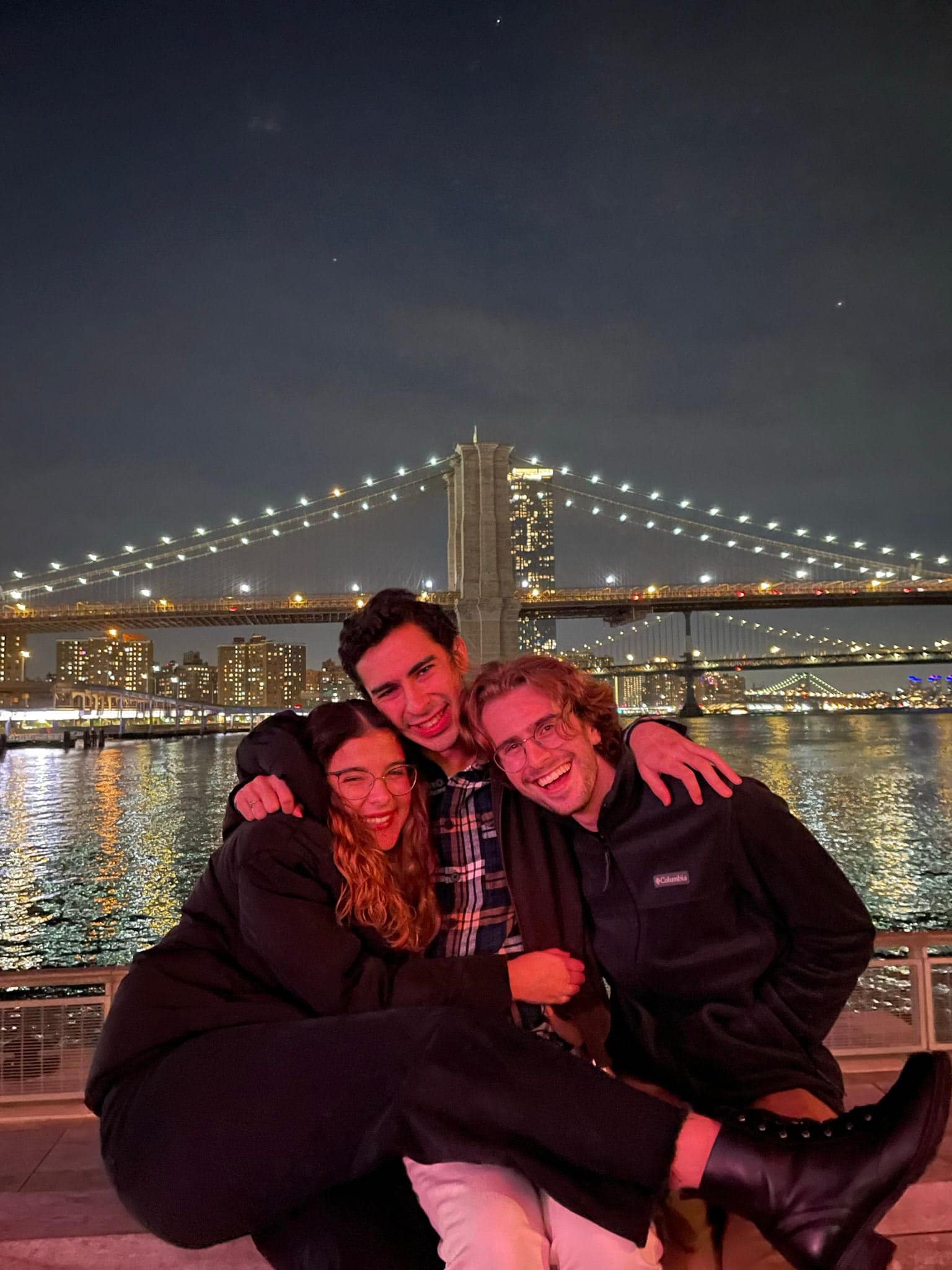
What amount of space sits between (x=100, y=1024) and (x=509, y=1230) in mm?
1623

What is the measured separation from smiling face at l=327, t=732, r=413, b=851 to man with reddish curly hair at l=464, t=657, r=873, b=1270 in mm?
224

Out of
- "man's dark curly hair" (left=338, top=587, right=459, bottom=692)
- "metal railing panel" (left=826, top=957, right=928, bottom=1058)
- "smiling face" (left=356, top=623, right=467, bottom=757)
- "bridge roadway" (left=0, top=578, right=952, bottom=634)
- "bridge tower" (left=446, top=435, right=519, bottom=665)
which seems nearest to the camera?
"smiling face" (left=356, top=623, right=467, bottom=757)

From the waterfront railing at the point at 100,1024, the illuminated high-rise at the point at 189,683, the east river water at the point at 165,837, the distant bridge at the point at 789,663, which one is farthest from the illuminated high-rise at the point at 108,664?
the waterfront railing at the point at 100,1024

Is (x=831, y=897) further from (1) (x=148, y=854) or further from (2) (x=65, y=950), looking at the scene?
(1) (x=148, y=854)

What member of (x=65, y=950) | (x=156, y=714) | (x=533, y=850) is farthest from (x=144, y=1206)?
(x=156, y=714)

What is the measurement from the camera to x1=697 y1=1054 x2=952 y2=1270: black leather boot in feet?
4.11

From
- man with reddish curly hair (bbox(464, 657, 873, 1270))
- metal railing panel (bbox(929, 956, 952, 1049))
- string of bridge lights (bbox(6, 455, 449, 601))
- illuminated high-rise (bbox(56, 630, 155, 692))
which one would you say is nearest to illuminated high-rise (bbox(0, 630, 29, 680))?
illuminated high-rise (bbox(56, 630, 155, 692))

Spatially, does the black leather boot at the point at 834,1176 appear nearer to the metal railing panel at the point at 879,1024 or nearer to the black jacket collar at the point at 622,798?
the black jacket collar at the point at 622,798

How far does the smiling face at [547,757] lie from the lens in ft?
5.62

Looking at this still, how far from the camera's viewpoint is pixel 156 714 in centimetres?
8238

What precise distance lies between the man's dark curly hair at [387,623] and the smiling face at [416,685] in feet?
0.05

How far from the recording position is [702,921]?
1.62 metres

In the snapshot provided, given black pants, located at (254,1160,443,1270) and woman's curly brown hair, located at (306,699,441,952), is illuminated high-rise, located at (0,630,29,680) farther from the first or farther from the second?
black pants, located at (254,1160,443,1270)

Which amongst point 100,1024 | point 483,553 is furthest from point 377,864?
point 483,553
